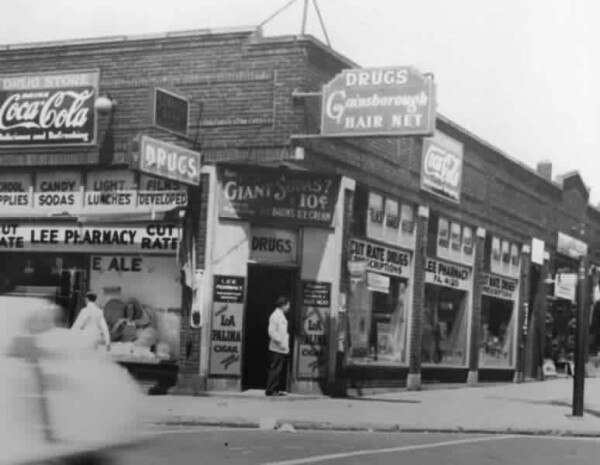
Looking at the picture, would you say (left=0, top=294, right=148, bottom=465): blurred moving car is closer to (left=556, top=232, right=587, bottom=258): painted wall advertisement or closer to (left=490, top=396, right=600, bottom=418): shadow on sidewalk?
(left=490, top=396, right=600, bottom=418): shadow on sidewalk

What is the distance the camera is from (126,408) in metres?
6.23

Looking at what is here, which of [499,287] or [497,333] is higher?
[499,287]

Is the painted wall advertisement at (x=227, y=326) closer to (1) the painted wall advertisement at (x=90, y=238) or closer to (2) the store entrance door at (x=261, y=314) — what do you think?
(2) the store entrance door at (x=261, y=314)

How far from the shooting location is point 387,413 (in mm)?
16188

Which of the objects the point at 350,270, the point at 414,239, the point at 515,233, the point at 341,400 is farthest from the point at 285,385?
the point at 515,233

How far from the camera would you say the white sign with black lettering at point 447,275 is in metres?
23.2

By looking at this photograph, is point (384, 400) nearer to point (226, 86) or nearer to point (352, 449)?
point (226, 86)

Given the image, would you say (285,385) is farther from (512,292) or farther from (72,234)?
(512,292)

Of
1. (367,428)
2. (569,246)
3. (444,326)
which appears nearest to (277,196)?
(367,428)

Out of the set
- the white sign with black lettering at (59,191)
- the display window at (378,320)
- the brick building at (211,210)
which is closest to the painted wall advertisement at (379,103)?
the brick building at (211,210)

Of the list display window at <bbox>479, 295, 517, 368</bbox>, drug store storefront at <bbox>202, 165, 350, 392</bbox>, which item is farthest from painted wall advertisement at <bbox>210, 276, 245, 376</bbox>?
display window at <bbox>479, 295, 517, 368</bbox>

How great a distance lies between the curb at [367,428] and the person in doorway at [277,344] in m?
3.79

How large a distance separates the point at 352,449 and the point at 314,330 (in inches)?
283

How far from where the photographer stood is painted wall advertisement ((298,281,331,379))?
18656 mm
